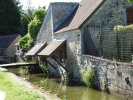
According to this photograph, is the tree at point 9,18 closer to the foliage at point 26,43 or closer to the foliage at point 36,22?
the foliage at point 26,43

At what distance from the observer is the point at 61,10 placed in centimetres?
3130

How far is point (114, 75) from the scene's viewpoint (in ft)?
61.0

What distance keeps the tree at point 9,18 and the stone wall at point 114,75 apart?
5599 centimetres

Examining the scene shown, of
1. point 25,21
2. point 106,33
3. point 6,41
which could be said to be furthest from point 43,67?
point 25,21

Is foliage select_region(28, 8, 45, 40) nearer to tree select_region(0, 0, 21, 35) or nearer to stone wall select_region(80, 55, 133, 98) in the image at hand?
stone wall select_region(80, 55, 133, 98)

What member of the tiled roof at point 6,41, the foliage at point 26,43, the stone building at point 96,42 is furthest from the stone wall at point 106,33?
the tiled roof at point 6,41

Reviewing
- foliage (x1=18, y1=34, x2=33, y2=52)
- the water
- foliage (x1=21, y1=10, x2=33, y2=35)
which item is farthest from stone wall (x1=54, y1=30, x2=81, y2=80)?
foliage (x1=21, y1=10, x2=33, y2=35)

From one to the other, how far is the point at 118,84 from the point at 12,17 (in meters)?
62.8

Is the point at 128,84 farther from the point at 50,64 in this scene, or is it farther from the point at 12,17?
the point at 12,17

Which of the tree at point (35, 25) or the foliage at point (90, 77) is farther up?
the tree at point (35, 25)

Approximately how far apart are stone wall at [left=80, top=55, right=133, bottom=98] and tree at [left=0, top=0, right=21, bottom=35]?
184 ft

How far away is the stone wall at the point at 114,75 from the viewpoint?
17031 millimetres

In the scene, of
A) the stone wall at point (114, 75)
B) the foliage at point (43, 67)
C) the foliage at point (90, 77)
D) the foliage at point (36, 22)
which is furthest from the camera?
the foliage at point (36, 22)

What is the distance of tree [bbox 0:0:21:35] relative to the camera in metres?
76.1
